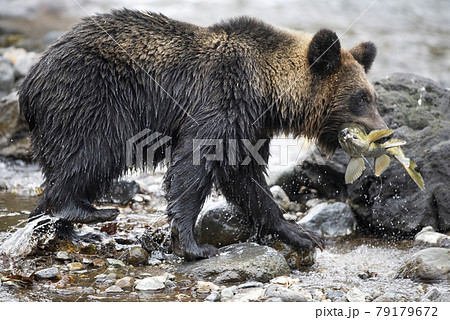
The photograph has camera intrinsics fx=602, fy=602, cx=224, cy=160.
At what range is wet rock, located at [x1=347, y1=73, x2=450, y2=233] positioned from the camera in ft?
25.4

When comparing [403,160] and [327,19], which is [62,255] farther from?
[327,19]

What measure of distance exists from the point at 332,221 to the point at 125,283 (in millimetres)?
3312

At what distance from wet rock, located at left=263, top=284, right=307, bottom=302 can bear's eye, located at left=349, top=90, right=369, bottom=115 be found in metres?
2.43

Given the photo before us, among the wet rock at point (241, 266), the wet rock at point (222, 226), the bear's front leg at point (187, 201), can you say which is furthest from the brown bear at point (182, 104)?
the wet rock at point (241, 266)

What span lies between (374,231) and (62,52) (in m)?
4.53

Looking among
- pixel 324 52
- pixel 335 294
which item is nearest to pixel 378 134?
pixel 324 52

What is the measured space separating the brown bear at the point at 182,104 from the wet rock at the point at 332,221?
831 mm

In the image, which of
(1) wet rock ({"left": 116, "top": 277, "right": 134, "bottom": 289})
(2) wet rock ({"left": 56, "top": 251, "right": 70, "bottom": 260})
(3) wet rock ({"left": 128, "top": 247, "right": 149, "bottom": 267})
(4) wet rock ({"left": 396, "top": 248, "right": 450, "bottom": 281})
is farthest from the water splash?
(4) wet rock ({"left": 396, "top": 248, "right": 450, "bottom": 281})

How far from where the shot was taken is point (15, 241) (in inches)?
251

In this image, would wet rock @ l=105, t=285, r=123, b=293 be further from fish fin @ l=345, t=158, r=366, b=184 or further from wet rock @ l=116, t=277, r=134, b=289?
fish fin @ l=345, t=158, r=366, b=184

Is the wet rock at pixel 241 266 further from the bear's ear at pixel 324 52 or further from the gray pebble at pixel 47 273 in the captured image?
the bear's ear at pixel 324 52

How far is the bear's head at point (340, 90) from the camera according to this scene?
6754mm

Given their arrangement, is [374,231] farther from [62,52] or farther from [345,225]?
[62,52]

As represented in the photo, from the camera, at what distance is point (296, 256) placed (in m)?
6.75
